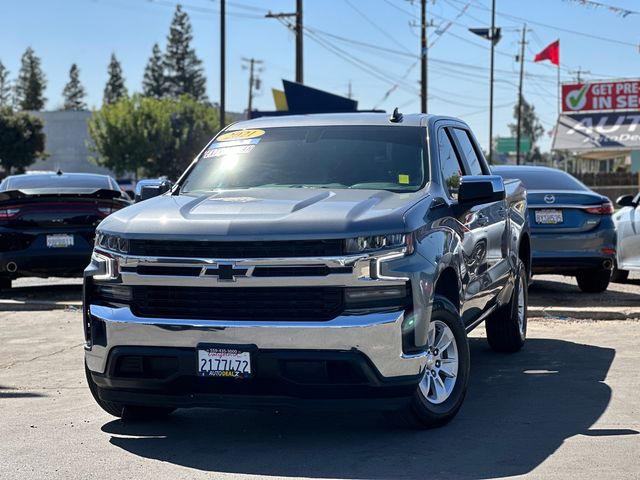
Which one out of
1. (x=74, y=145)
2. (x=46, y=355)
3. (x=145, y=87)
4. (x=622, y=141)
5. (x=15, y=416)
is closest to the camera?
(x=15, y=416)

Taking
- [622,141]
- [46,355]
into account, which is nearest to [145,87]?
[622,141]

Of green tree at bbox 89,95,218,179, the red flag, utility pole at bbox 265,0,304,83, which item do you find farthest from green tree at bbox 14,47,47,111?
utility pole at bbox 265,0,304,83

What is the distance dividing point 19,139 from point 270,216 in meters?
87.8

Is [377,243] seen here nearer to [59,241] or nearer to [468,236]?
[468,236]

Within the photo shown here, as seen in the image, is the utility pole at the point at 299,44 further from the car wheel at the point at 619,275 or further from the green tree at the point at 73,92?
the green tree at the point at 73,92

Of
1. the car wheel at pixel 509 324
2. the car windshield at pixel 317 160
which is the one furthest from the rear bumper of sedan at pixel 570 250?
the car windshield at pixel 317 160

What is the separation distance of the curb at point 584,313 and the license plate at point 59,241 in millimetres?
5520

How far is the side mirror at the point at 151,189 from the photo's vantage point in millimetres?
7617

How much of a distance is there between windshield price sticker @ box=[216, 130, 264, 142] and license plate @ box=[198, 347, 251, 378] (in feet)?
7.19

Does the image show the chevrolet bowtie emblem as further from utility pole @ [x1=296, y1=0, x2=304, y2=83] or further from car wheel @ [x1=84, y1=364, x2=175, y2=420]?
utility pole @ [x1=296, y1=0, x2=304, y2=83]

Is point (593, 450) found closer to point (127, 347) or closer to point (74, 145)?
point (127, 347)

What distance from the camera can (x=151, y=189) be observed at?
7621mm

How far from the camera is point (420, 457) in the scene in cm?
587

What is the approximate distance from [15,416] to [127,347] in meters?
1.43
